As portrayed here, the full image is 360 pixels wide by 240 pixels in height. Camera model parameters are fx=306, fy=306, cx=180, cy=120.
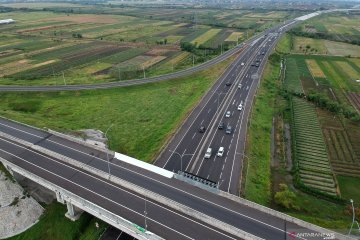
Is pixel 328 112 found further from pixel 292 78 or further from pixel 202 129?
pixel 202 129

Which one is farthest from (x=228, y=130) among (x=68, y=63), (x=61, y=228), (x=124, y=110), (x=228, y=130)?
(x=68, y=63)

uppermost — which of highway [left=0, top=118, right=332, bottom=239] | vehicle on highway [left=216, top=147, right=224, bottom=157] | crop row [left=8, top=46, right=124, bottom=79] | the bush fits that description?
→ highway [left=0, top=118, right=332, bottom=239]

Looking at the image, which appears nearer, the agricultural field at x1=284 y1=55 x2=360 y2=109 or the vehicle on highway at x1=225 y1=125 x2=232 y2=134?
the vehicle on highway at x1=225 y1=125 x2=232 y2=134

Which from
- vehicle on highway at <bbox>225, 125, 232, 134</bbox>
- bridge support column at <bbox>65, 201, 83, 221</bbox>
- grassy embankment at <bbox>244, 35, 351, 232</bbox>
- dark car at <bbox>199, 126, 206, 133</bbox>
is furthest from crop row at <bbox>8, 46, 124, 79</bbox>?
grassy embankment at <bbox>244, 35, 351, 232</bbox>

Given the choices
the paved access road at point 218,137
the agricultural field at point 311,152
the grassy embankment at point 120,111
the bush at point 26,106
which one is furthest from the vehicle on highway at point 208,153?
the bush at point 26,106

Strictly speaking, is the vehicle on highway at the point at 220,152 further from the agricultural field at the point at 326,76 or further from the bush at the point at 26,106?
the bush at the point at 26,106

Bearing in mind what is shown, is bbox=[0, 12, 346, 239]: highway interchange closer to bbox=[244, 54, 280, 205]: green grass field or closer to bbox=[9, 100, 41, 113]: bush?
bbox=[244, 54, 280, 205]: green grass field
